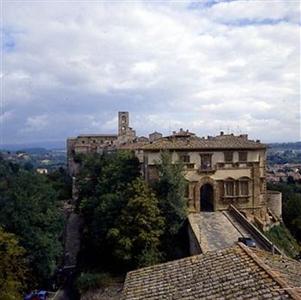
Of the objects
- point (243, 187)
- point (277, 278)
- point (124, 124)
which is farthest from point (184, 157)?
point (124, 124)

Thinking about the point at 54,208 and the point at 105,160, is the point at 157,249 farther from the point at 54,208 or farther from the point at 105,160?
the point at 105,160

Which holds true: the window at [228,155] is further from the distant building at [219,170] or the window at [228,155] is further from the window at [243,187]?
the window at [243,187]

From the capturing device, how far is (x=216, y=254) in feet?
34.4

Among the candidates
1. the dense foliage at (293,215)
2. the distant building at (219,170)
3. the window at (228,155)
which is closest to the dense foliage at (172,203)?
the distant building at (219,170)

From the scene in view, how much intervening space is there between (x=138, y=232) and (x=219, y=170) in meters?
9.97

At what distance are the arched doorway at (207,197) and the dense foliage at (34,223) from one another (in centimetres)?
1146

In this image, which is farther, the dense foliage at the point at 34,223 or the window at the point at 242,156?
the window at the point at 242,156

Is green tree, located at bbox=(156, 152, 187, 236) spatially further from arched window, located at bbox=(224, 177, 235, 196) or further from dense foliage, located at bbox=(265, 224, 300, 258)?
dense foliage, located at bbox=(265, 224, 300, 258)

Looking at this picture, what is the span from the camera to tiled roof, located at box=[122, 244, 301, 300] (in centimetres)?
806

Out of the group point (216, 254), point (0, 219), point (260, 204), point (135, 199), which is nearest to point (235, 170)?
point (260, 204)

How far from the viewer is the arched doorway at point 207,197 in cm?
3691

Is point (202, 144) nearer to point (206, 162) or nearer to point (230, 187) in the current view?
point (206, 162)

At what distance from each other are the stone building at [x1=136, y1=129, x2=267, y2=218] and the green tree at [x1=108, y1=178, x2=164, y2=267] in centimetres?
509

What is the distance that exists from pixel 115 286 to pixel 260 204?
48.1 ft
